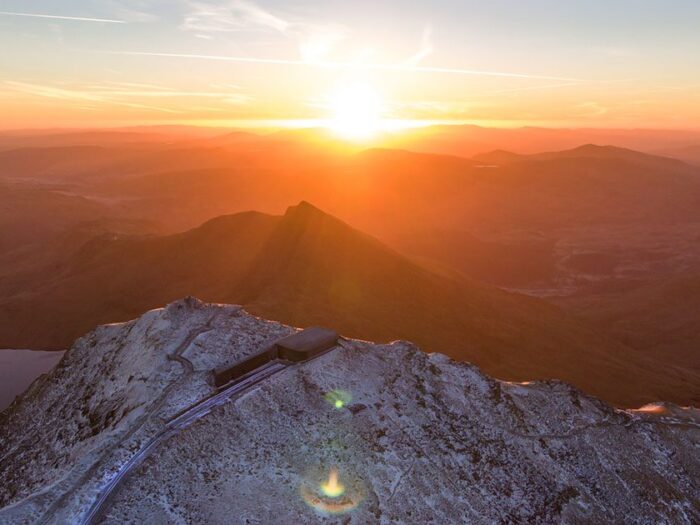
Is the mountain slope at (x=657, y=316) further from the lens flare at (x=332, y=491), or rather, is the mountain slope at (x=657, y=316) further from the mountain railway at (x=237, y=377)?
the lens flare at (x=332, y=491)

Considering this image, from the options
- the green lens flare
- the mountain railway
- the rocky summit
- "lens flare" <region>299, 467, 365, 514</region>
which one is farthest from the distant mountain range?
"lens flare" <region>299, 467, 365, 514</region>

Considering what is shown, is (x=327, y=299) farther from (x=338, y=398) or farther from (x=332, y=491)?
(x=332, y=491)

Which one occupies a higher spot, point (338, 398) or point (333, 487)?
point (338, 398)

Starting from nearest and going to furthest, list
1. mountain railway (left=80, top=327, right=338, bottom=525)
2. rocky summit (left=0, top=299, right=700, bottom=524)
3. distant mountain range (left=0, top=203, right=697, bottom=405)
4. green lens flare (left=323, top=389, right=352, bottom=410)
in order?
mountain railway (left=80, top=327, right=338, bottom=525), rocky summit (left=0, top=299, right=700, bottom=524), green lens flare (left=323, top=389, right=352, bottom=410), distant mountain range (left=0, top=203, right=697, bottom=405)

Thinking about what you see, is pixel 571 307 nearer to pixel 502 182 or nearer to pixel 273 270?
pixel 273 270

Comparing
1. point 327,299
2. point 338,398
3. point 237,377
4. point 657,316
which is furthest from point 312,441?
point 657,316

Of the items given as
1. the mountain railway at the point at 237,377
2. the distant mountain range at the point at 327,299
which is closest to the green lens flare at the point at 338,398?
the mountain railway at the point at 237,377

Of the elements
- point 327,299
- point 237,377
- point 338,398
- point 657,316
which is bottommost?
point 657,316

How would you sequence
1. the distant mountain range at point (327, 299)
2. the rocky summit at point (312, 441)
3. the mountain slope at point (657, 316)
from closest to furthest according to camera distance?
1. the rocky summit at point (312, 441)
2. the distant mountain range at point (327, 299)
3. the mountain slope at point (657, 316)

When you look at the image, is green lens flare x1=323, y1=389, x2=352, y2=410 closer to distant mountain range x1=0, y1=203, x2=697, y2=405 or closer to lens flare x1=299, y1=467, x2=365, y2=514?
lens flare x1=299, y1=467, x2=365, y2=514
